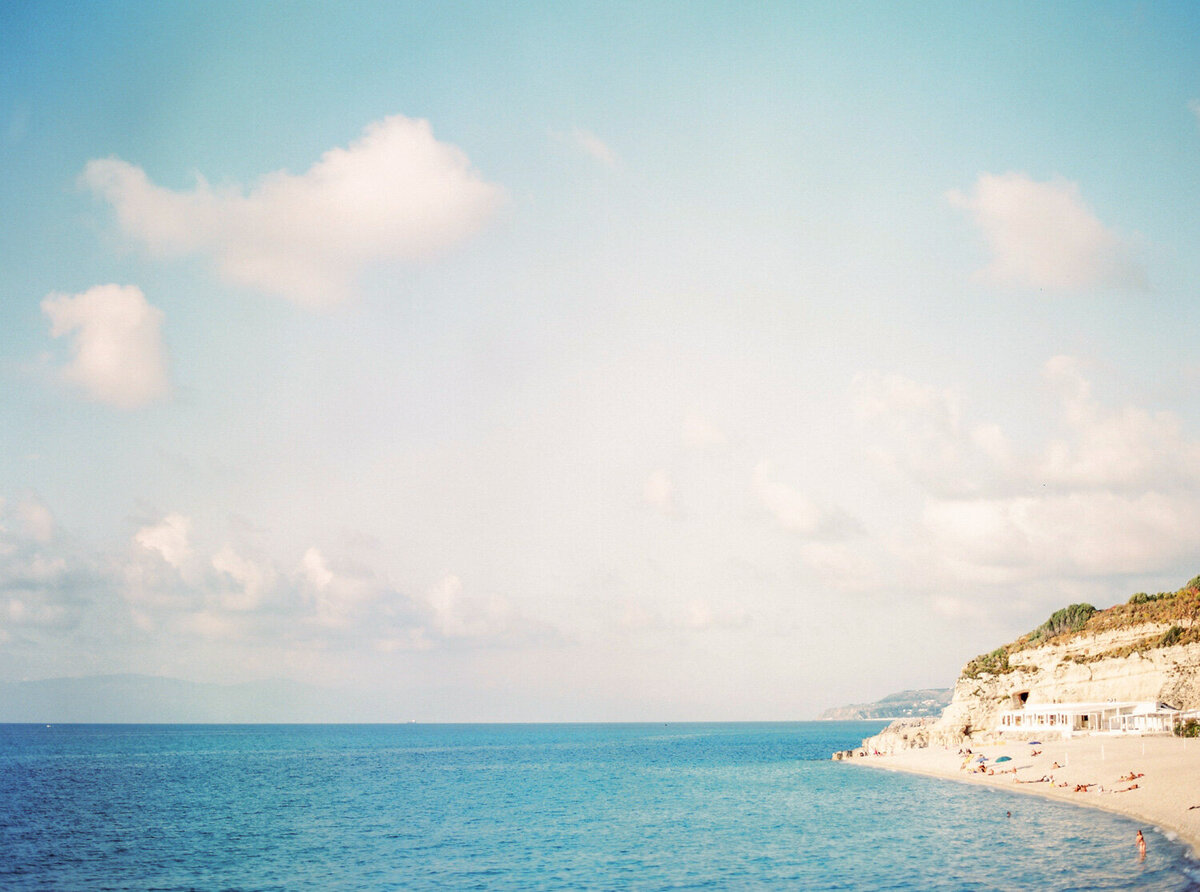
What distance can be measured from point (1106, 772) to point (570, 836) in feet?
158

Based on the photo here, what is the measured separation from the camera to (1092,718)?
98.5m

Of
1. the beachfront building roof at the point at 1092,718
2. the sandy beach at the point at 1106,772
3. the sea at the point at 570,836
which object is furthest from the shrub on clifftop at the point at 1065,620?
the sea at the point at 570,836

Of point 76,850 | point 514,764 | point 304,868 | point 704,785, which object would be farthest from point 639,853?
point 514,764

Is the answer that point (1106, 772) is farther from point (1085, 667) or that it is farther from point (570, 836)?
point (570, 836)

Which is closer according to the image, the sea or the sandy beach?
the sea

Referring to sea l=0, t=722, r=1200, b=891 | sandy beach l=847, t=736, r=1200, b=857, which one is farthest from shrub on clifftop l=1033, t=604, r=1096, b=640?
sea l=0, t=722, r=1200, b=891

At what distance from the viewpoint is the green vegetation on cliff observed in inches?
3856

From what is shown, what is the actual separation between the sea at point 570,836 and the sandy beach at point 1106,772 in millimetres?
2615

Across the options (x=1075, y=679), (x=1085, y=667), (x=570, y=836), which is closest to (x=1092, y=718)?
(x=1075, y=679)

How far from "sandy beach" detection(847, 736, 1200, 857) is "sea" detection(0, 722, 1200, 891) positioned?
261 cm

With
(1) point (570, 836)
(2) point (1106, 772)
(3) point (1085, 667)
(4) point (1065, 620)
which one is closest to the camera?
(1) point (570, 836)

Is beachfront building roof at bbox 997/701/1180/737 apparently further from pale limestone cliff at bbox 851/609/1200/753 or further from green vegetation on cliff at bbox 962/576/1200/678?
green vegetation on cliff at bbox 962/576/1200/678

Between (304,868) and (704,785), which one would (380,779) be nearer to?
(704,785)

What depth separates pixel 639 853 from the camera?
55375 mm
